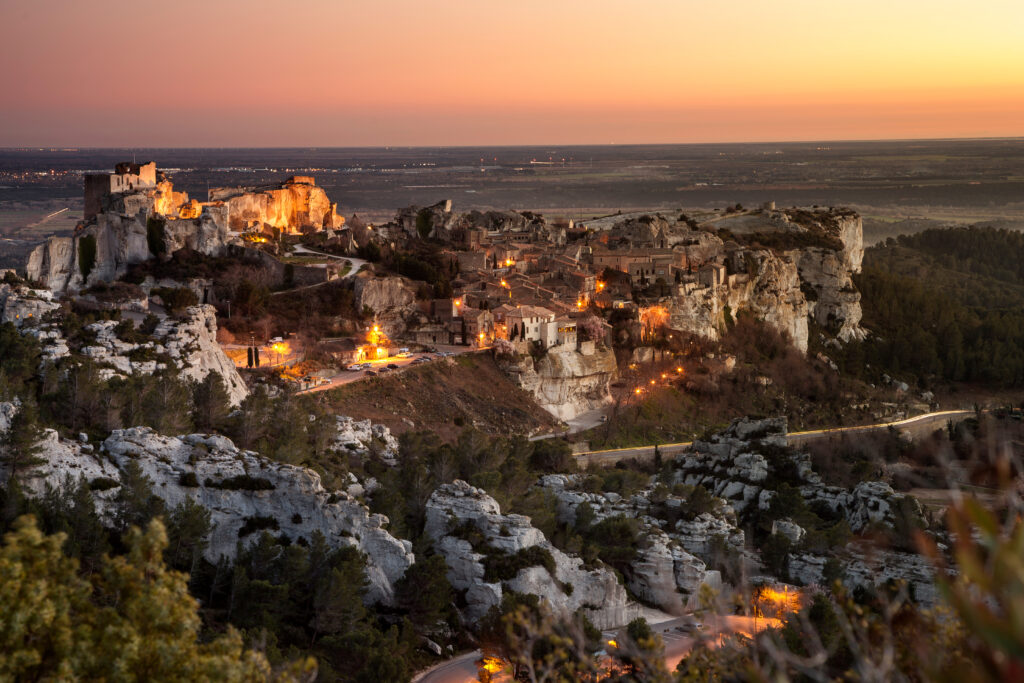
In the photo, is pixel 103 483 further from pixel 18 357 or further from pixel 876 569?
pixel 876 569

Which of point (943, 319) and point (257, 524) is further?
point (943, 319)

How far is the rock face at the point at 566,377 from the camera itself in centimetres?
5112

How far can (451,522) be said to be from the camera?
25.7 m

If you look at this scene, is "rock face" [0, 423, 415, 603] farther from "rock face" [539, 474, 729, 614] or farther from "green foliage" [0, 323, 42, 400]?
"rock face" [539, 474, 729, 614]

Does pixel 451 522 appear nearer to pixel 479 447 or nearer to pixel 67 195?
pixel 479 447

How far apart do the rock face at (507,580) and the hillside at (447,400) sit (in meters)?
16.4

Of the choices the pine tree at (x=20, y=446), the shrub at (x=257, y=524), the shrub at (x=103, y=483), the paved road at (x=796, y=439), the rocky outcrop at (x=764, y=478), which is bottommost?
the paved road at (x=796, y=439)

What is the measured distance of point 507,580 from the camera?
948 inches

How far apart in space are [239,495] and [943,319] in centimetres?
7087

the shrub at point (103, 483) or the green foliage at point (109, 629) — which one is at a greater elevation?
the green foliage at point (109, 629)

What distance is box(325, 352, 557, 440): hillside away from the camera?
43.6 meters

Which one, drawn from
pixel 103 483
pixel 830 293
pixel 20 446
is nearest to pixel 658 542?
pixel 103 483

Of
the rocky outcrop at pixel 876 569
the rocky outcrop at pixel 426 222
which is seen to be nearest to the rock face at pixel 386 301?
the rocky outcrop at pixel 426 222

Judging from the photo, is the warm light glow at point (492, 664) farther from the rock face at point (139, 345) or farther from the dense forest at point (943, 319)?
the dense forest at point (943, 319)
